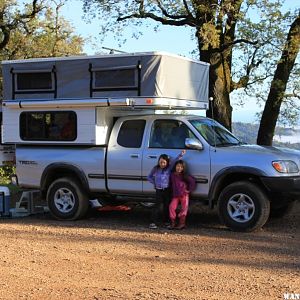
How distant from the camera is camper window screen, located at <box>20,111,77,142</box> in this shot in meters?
10.0

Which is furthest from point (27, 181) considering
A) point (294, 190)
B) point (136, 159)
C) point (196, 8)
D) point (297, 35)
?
point (297, 35)

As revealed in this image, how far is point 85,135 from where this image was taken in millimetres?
9812

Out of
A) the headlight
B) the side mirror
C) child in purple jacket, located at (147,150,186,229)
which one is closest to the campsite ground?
child in purple jacket, located at (147,150,186,229)

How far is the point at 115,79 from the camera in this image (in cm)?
955

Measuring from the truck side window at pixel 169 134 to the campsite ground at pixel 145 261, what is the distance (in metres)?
1.43

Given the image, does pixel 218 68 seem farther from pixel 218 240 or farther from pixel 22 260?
pixel 22 260

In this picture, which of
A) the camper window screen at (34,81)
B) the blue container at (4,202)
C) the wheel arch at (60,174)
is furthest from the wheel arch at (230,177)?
the blue container at (4,202)

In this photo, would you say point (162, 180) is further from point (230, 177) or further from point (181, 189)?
point (230, 177)

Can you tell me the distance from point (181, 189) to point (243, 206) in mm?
1026

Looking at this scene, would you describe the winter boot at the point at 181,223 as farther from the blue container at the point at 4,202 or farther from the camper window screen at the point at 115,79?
the blue container at the point at 4,202

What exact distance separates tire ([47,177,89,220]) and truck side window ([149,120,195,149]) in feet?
5.50

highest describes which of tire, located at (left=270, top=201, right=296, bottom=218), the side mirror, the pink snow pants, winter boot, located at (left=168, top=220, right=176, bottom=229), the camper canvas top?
the camper canvas top

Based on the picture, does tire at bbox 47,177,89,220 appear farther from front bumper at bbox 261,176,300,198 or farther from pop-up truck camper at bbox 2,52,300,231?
front bumper at bbox 261,176,300,198

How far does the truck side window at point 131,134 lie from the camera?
974 centimetres
